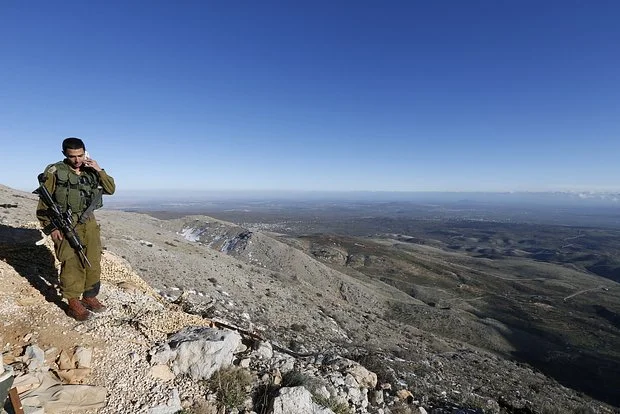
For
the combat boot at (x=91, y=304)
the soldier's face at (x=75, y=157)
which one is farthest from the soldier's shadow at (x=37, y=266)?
the soldier's face at (x=75, y=157)

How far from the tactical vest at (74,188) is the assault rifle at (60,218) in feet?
A: 0.32

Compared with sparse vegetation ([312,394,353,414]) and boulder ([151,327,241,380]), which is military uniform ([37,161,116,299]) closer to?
boulder ([151,327,241,380])

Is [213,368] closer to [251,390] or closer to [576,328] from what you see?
[251,390]

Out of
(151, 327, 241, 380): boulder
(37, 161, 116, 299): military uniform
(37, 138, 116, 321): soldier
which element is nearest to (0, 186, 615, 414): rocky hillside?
(151, 327, 241, 380): boulder

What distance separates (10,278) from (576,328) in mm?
54153

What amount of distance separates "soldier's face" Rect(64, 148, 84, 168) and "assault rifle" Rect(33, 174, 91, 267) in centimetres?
46

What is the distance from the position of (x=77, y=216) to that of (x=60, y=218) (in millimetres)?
271

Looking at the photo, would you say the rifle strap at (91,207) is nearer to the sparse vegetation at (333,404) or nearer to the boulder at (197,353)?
the boulder at (197,353)

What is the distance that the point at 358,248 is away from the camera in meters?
73.3

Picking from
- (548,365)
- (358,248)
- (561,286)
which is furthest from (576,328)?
(358,248)

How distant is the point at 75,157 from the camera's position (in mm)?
5645

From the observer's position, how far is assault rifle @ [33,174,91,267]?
552cm

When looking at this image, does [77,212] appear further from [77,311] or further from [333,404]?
[333,404]

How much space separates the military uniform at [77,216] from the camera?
5.59m
